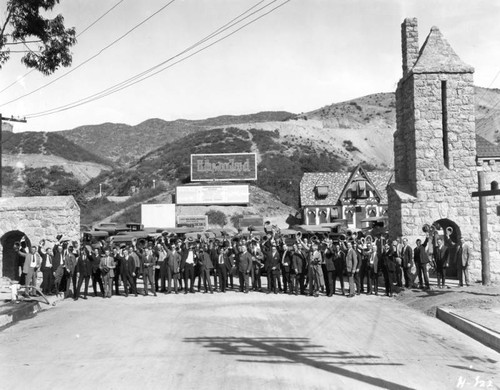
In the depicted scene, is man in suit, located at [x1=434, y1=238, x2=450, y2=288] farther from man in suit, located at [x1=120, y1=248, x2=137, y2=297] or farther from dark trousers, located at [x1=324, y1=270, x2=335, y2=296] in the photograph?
man in suit, located at [x1=120, y1=248, x2=137, y2=297]

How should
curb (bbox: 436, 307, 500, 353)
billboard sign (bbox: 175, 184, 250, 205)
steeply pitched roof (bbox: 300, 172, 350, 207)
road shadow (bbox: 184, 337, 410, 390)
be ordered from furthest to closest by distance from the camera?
billboard sign (bbox: 175, 184, 250, 205)
steeply pitched roof (bbox: 300, 172, 350, 207)
curb (bbox: 436, 307, 500, 353)
road shadow (bbox: 184, 337, 410, 390)

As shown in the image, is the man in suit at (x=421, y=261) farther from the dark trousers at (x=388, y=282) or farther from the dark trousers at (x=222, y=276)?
the dark trousers at (x=222, y=276)

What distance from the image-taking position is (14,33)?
15430 millimetres

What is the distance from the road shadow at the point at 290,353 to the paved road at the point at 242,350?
0.05 feet

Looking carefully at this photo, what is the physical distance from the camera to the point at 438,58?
63.0ft

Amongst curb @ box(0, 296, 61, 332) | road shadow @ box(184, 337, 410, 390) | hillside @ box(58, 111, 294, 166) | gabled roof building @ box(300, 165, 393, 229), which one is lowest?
curb @ box(0, 296, 61, 332)

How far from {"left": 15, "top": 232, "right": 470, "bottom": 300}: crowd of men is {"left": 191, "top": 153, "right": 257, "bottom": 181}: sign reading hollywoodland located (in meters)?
47.2

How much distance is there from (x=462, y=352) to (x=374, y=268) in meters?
7.70

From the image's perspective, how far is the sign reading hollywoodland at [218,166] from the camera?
215ft

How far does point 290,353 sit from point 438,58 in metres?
13.8

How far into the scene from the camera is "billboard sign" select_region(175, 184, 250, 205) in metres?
62.1

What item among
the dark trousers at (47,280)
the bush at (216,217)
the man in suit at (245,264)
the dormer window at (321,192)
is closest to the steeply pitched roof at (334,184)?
the dormer window at (321,192)

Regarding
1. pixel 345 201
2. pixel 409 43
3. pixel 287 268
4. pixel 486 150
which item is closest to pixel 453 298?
pixel 287 268

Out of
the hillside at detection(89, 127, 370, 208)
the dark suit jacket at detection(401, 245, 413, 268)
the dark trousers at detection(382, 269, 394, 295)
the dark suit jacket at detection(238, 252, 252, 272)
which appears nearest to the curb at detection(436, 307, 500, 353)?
the dark trousers at detection(382, 269, 394, 295)
